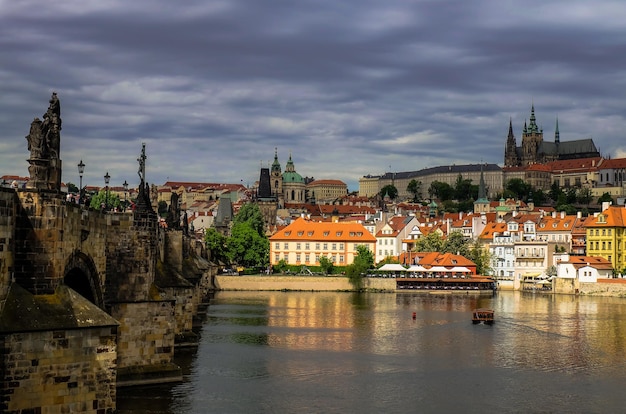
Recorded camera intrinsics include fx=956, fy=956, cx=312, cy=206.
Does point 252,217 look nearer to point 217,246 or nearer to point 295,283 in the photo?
point 217,246

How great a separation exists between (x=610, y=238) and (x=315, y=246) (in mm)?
37514

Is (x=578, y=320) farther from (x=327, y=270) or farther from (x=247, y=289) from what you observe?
(x=327, y=270)

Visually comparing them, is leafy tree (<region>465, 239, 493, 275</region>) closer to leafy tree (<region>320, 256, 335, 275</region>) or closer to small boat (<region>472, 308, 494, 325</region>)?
leafy tree (<region>320, 256, 335, 275</region>)

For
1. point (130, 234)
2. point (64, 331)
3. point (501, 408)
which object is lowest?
point (501, 408)

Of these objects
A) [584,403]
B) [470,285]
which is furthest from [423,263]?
[584,403]

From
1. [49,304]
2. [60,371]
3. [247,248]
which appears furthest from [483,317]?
[247,248]

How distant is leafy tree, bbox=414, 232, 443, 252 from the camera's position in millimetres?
123562

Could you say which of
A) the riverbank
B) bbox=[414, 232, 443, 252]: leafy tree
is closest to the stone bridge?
the riverbank

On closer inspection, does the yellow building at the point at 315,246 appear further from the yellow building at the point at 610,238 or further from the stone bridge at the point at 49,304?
the stone bridge at the point at 49,304

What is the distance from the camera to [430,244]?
125 metres

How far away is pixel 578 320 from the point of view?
69.7 meters

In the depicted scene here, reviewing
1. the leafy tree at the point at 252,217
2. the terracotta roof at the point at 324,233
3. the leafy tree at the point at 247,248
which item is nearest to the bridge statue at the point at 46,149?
the leafy tree at the point at 247,248

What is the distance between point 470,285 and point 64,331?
89.9 meters

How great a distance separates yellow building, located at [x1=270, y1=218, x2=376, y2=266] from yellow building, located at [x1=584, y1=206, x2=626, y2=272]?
94.3 ft
